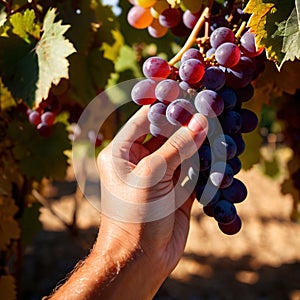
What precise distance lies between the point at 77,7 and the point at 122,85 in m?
0.45

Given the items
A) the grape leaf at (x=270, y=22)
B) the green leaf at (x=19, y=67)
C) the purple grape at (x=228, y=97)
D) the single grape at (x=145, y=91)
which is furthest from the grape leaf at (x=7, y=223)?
the grape leaf at (x=270, y=22)

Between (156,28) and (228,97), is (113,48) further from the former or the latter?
(228,97)

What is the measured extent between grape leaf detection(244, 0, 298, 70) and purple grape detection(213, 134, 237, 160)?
0.15m

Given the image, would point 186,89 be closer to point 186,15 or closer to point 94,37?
point 186,15

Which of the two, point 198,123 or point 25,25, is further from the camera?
point 25,25

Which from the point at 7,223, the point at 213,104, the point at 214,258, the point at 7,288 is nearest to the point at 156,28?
the point at 213,104

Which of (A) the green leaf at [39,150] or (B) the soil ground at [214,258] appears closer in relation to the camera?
(A) the green leaf at [39,150]

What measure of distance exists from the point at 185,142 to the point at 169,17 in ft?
1.18

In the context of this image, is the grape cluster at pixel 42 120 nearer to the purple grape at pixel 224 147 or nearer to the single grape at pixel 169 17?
the single grape at pixel 169 17

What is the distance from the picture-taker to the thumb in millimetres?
954

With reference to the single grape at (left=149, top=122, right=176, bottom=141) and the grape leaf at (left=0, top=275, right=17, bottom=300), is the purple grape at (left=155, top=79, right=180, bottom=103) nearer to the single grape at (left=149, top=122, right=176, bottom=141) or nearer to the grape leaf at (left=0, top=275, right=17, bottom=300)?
the single grape at (left=149, top=122, right=176, bottom=141)

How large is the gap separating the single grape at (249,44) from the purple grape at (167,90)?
5.6 inches

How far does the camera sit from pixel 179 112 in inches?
37.2

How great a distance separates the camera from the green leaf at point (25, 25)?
3.83ft
